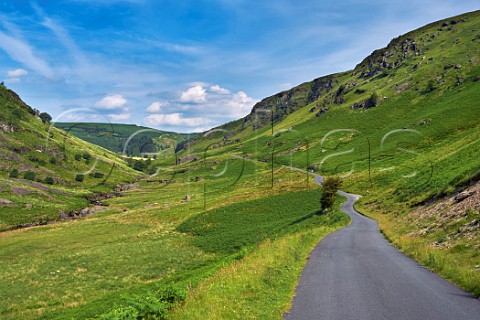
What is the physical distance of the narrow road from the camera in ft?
43.3

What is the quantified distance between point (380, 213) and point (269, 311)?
48.5m

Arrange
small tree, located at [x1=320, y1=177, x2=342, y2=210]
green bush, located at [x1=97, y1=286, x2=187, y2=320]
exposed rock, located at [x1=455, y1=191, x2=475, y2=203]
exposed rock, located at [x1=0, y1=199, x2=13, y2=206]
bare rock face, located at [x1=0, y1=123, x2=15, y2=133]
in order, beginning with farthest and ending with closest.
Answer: bare rock face, located at [x1=0, y1=123, x2=15, y2=133]
exposed rock, located at [x1=0, y1=199, x2=13, y2=206]
small tree, located at [x1=320, y1=177, x2=342, y2=210]
exposed rock, located at [x1=455, y1=191, x2=475, y2=203]
green bush, located at [x1=97, y1=286, x2=187, y2=320]

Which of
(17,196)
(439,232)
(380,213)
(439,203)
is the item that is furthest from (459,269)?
(17,196)

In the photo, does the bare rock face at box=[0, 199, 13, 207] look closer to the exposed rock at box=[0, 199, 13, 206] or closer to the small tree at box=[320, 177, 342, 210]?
the exposed rock at box=[0, 199, 13, 206]

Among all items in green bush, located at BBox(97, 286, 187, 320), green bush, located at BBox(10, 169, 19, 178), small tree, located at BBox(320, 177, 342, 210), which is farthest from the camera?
green bush, located at BBox(10, 169, 19, 178)

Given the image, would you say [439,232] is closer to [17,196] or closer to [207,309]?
[207,309]

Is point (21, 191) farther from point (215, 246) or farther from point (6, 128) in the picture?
point (6, 128)

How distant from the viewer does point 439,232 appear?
90.1ft

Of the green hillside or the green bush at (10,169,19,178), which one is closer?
the green hillside

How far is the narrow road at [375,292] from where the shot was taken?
13.2m

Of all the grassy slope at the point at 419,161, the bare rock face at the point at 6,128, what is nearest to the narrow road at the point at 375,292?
the grassy slope at the point at 419,161

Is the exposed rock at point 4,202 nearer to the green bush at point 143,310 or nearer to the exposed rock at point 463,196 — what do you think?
the green bush at point 143,310

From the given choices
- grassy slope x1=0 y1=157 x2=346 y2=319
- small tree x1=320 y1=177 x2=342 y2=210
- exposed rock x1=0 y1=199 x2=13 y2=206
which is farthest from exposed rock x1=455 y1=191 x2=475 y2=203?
exposed rock x1=0 y1=199 x2=13 y2=206

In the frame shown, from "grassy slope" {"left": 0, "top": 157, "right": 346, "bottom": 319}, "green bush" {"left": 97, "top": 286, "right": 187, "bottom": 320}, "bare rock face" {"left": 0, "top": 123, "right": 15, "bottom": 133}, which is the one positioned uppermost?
"bare rock face" {"left": 0, "top": 123, "right": 15, "bottom": 133}
